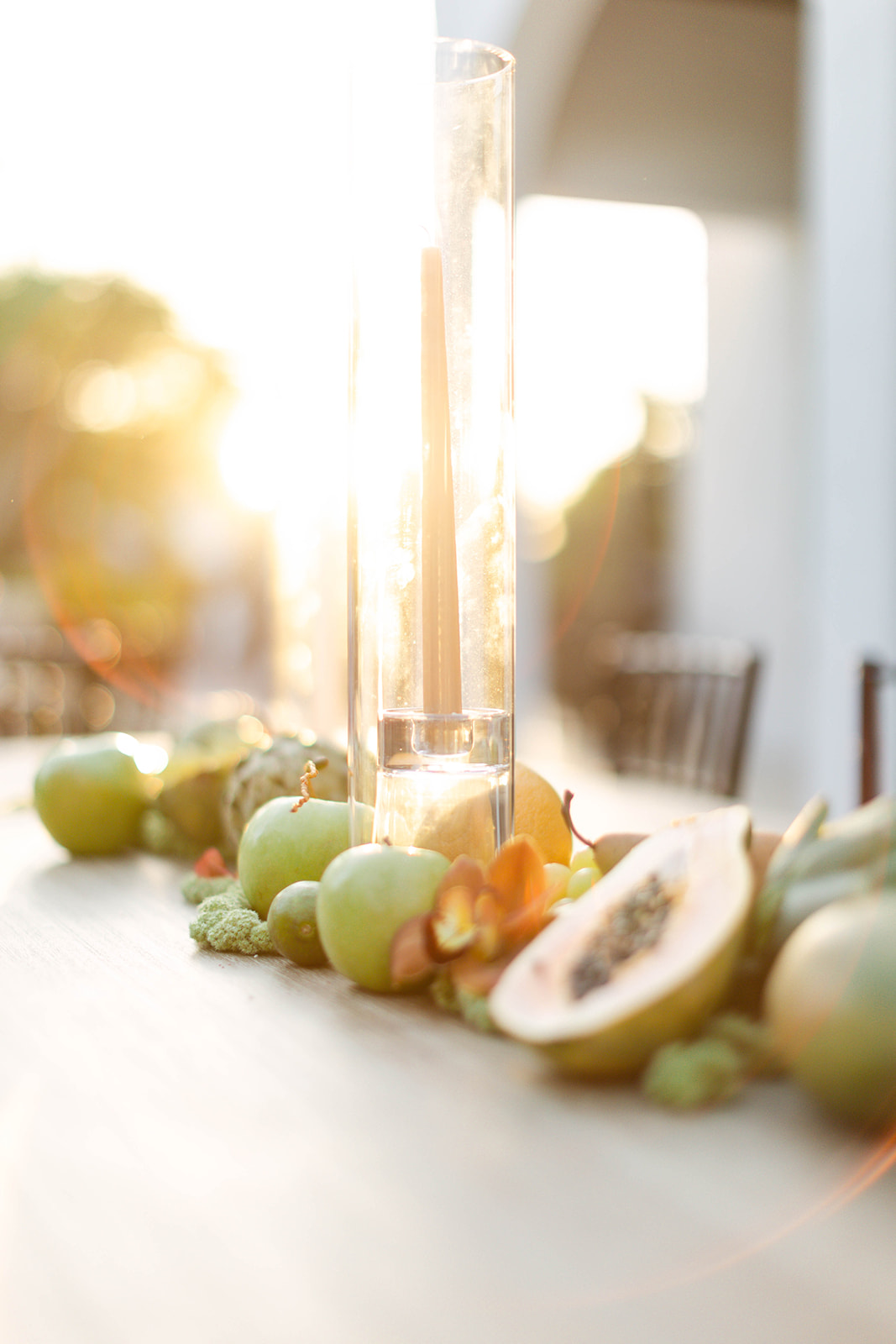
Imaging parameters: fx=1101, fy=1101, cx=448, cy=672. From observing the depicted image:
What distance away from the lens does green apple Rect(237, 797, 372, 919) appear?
2.19 feet

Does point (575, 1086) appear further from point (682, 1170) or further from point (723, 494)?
point (723, 494)

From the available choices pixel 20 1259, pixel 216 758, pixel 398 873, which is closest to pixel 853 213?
pixel 216 758

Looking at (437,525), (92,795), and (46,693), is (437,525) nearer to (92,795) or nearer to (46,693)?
(92,795)

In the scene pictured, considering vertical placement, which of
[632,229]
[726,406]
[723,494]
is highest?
[632,229]

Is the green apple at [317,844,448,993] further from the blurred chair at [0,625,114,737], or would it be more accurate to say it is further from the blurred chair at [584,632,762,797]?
the blurred chair at [0,625,114,737]

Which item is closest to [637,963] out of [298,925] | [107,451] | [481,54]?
[298,925]

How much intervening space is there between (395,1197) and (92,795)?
0.66 meters

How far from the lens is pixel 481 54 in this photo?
2.10 ft

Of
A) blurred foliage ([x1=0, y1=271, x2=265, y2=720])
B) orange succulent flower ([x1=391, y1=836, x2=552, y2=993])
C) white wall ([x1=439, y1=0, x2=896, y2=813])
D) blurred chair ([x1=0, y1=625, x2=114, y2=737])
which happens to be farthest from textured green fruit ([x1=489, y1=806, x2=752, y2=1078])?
blurred foliage ([x1=0, y1=271, x2=265, y2=720])

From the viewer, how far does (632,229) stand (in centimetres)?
662

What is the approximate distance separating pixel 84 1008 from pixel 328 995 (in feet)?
0.40

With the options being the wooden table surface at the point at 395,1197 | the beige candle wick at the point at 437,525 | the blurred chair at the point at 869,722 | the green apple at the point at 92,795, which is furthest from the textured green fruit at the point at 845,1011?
the blurred chair at the point at 869,722

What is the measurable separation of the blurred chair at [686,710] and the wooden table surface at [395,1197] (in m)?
1.31

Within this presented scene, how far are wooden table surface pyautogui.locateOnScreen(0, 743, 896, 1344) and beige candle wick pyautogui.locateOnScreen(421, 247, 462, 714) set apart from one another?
0.18 m
